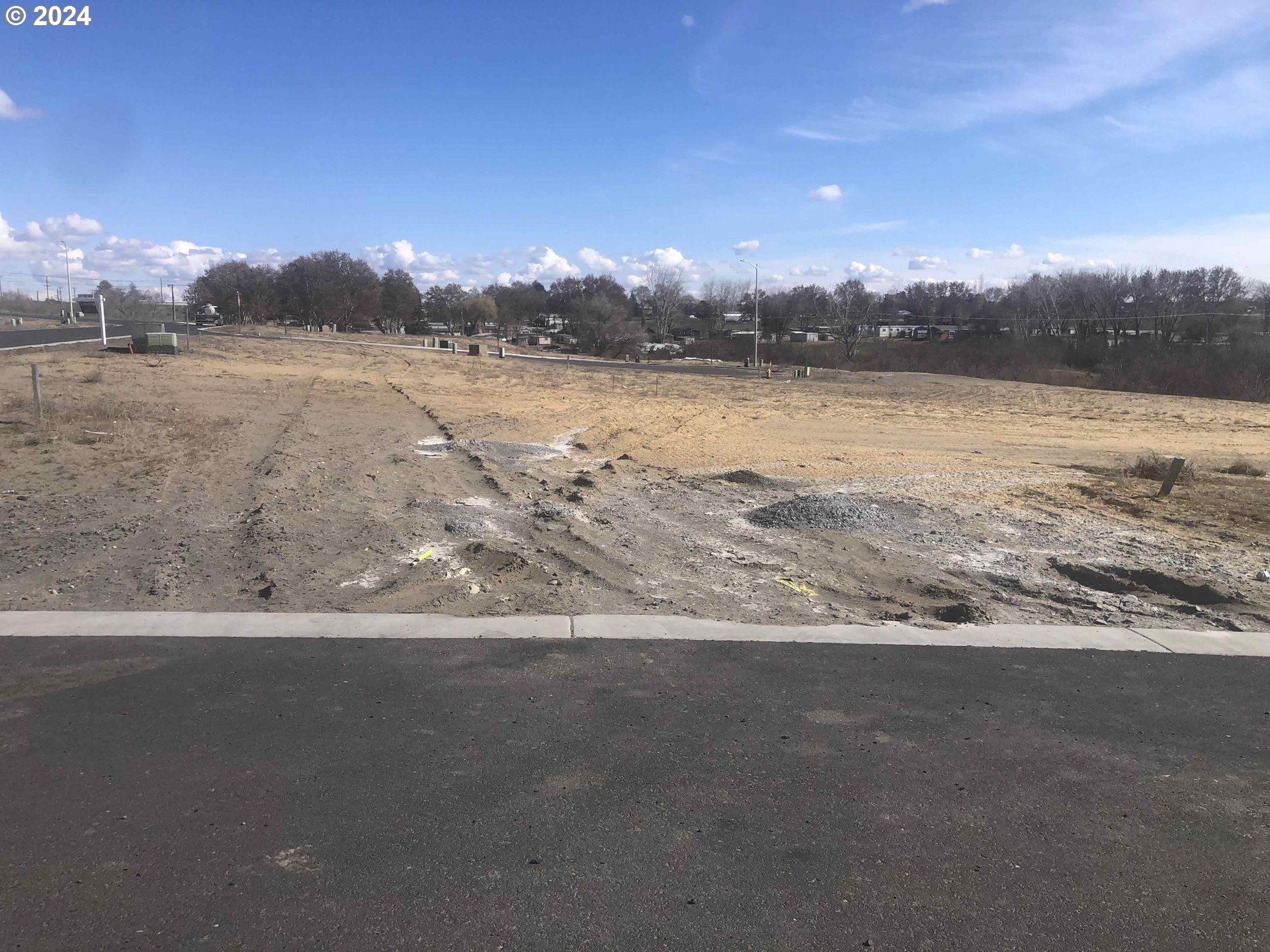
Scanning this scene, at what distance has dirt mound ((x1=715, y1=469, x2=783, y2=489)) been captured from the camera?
1438cm

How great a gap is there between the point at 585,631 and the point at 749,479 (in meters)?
8.34

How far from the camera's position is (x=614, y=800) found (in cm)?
422

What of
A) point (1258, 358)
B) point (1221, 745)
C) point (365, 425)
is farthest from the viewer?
point (1258, 358)

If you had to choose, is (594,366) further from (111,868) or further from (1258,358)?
(111,868)

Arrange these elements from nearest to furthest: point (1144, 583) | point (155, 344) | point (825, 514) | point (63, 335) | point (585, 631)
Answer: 1. point (585, 631)
2. point (1144, 583)
3. point (825, 514)
4. point (155, 344)
5. point (63, 335)

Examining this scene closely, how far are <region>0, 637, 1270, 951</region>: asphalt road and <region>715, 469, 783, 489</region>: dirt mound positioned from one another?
319 inches

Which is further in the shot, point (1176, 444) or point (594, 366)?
point (594, 366)

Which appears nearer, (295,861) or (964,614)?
(295,861)

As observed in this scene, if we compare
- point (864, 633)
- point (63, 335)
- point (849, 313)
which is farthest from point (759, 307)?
point (864, 633)

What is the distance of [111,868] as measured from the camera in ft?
11.6

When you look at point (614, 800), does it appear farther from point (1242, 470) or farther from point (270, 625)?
point (1242, 470)

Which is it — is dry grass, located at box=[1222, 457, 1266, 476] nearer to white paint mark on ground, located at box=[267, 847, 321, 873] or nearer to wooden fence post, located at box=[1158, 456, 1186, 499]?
wooden fence post, located at box=[1158, 456, 1186, 499]

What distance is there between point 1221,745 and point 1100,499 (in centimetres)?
949

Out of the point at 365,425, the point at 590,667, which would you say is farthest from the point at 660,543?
the point at 365,425
